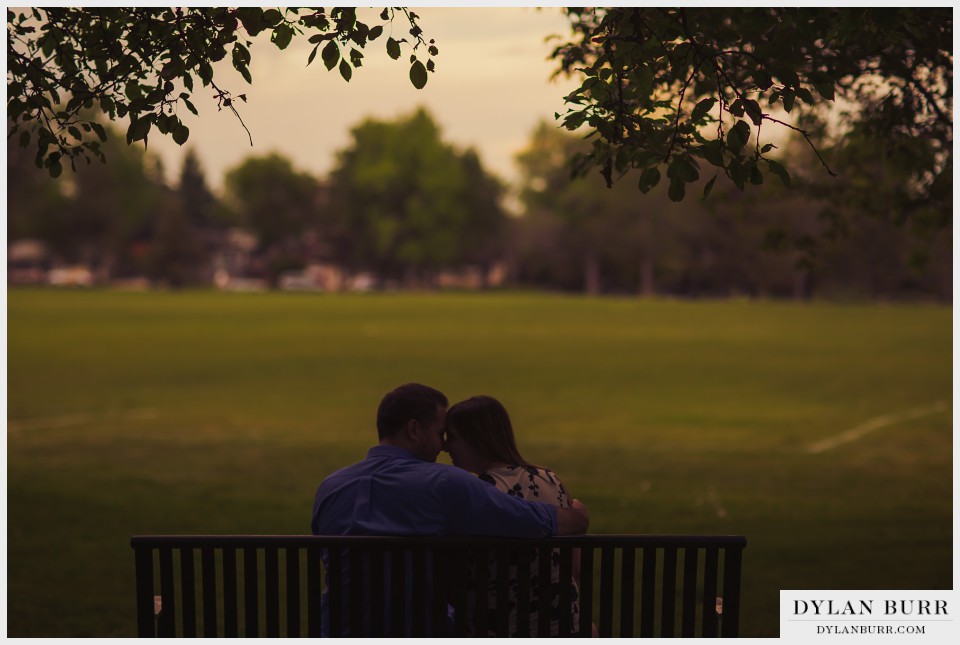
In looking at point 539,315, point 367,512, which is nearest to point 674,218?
point 539,315

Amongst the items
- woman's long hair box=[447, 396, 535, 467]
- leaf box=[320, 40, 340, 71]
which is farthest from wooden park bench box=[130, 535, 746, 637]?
leaf box=[320, 40, 340, 71]

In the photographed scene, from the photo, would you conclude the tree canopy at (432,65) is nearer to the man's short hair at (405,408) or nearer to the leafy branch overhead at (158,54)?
the leafy branch overhead at (158,54)

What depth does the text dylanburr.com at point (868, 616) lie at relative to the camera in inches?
158

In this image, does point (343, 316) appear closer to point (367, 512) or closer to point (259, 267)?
point (367, 512)

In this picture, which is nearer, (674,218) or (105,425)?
(105,425)

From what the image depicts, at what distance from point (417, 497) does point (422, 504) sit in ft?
0.09

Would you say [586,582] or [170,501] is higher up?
[586,582]

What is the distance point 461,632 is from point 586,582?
0.47 m

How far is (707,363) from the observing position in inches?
1120

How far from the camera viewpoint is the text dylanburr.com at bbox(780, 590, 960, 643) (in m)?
4.02

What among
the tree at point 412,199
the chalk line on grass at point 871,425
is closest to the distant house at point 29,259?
the tree at point 412,199

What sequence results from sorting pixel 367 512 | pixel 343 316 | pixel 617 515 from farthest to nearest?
pixel 343 316, pixel 617 515, pixel 367 512

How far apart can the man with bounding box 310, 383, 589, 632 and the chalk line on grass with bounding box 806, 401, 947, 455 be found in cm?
1135

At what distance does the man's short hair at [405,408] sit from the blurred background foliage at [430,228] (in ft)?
248
